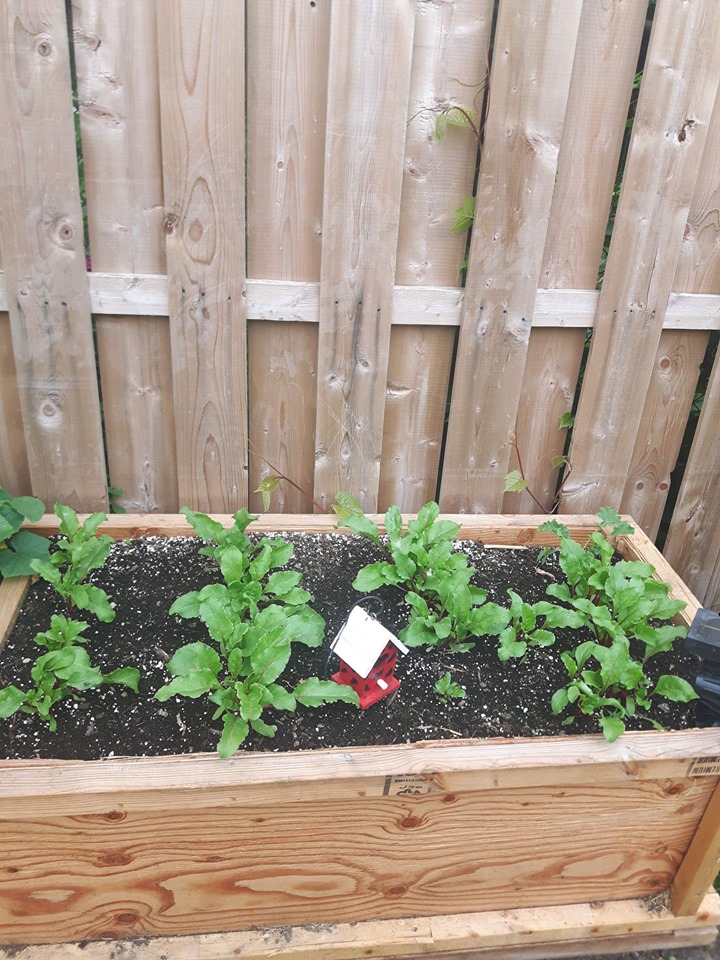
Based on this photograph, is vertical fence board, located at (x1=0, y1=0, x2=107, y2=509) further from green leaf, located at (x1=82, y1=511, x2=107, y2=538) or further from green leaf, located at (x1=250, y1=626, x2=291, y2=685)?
green leaf, located at (x1=250, y1=626, x2=291, y2=685)

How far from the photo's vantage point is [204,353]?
6.55ft

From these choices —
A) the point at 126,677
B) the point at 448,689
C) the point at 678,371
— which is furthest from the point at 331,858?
the point at 678,371

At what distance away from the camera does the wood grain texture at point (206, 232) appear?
1.71 meters

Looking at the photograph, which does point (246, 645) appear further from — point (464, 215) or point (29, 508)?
point (464, 215)

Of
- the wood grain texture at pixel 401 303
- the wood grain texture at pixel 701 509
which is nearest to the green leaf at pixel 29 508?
the wood grain texture at pixel 401 303

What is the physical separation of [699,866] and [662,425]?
A: 4.47 ft

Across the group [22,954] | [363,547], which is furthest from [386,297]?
[22,954]

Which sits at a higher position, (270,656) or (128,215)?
(128,215)

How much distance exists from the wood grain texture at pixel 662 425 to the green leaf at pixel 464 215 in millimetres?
771

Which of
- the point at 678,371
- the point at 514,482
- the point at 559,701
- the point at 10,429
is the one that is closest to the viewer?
the point at 559,701

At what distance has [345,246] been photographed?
1918mm

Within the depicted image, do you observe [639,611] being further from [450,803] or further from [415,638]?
[450,803]

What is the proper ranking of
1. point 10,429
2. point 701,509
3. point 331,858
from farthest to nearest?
point 701,509 < point 10,429 < point 331,858

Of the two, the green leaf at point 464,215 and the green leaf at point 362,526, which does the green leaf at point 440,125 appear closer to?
the green leaf at point 464,215
